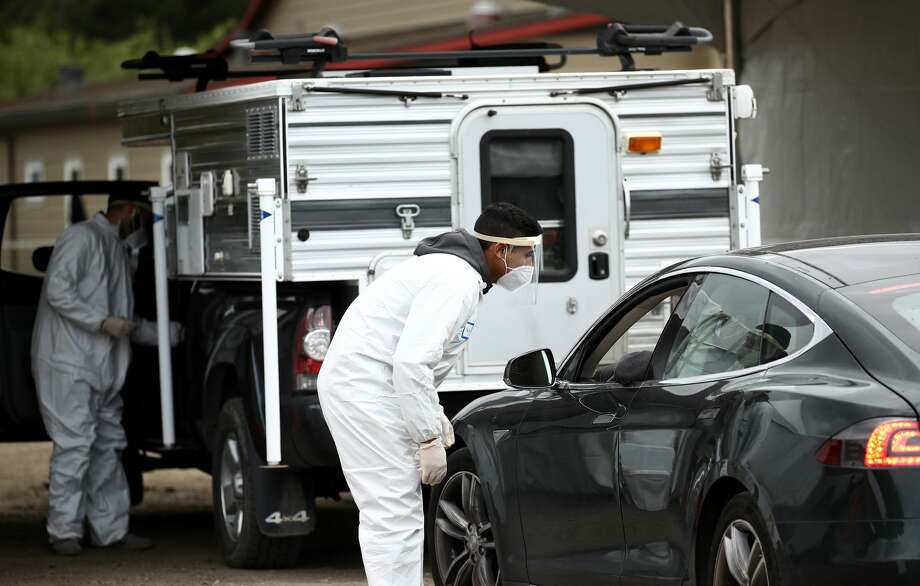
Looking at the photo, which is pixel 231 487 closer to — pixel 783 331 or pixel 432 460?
pixel 432 460

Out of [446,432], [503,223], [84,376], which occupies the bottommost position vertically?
[84,376]

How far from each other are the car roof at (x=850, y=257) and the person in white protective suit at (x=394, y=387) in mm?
1020

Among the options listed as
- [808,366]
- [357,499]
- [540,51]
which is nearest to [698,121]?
[540,51]

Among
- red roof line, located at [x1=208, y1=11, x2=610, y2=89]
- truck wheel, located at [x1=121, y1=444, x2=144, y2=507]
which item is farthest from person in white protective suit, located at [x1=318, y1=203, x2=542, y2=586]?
red roof line, located at [x1=208, y1=11, x2=610, y2=89]

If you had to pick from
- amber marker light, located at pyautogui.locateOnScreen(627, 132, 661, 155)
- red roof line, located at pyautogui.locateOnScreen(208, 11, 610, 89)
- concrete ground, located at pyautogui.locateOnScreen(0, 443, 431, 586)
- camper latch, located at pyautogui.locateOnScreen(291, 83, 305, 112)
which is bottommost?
concrete ground, located at pyautogui.locateOnScreen(0, 443, 431, 586)

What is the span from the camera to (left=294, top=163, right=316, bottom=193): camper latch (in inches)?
351

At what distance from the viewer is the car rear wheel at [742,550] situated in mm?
5219

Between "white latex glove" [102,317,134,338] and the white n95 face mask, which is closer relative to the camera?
the white n95 face mask

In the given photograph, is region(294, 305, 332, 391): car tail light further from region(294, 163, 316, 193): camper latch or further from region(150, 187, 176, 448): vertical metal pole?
region(150, 187, 176, 448): vertical metal pole

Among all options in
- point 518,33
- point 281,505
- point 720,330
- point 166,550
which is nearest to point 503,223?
point 720,330

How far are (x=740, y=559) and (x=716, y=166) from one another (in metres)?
4.35

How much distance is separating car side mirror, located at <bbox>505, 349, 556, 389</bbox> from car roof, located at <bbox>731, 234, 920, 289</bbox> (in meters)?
1.02

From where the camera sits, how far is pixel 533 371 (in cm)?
695

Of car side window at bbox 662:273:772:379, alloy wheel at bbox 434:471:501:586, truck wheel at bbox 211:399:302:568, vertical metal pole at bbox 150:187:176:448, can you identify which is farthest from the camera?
vertical metal pole at bbox 150:187:176:448
